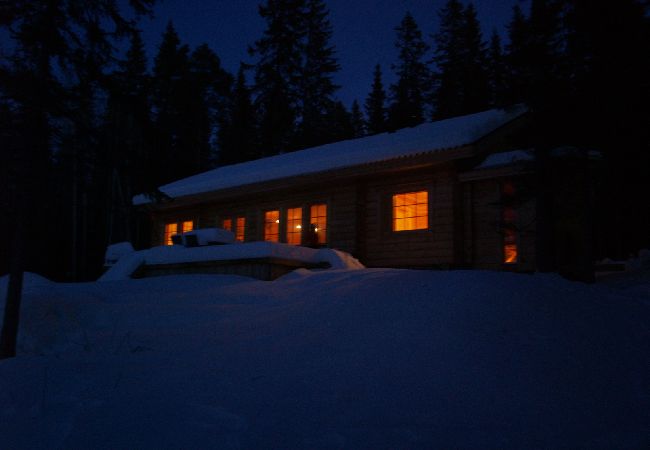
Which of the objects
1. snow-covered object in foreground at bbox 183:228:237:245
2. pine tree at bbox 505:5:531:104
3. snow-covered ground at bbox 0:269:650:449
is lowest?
snow-covered ground at bbox 0:269:650:449

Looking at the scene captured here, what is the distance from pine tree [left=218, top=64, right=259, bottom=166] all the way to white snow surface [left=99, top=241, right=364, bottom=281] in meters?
24.9

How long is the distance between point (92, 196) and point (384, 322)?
5115mm

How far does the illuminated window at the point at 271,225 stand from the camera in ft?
56.4

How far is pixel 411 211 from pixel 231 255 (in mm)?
4836

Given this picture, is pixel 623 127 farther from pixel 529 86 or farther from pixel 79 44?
pixel 79 44

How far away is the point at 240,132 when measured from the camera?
39.2 m

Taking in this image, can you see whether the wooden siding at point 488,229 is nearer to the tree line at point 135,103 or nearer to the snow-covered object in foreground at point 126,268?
the tree line at point 135,103

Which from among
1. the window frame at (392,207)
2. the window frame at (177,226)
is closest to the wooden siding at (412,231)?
the window frame at (392,207)

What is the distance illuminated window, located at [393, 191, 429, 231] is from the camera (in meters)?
13.8

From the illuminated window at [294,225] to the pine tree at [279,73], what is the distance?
20327 mm

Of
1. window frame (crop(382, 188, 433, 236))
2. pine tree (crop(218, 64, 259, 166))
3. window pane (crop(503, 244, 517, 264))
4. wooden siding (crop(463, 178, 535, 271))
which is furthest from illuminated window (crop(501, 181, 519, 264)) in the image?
pine tree (crop(218, 64, 259, 166))

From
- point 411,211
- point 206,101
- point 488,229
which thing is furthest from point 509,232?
point 206,101

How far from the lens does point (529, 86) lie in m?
10.7

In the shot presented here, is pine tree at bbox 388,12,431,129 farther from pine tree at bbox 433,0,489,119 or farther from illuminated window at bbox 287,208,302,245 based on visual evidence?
illuminated window at bbox 287,208,302,245
